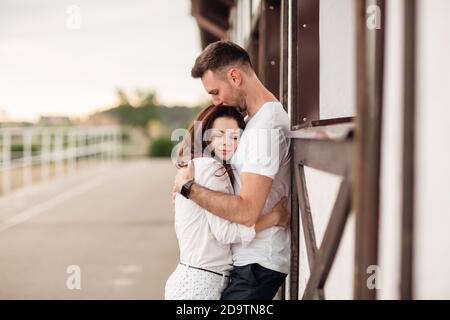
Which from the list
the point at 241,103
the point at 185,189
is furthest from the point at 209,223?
the point at 241,103

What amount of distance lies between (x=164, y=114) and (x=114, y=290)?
30.4 m

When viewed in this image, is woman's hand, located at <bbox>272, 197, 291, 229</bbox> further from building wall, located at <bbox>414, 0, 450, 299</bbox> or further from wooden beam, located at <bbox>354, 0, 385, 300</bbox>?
building wall, located at <bbox>414, 0, 450, 299</bbox>

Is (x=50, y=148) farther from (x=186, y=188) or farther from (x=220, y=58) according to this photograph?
(x=186, y=188)

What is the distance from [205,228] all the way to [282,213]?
1.05 feet

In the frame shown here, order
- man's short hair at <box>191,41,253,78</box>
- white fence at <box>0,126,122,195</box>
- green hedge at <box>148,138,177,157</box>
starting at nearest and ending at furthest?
man's short hair at <box>191,41,253,78</box> < white fence at <box>0,126,122,195</box> < green hedge at <box>148,138,177,157</box>

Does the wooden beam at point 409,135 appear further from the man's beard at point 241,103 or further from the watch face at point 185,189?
the man's beard at point 241,103

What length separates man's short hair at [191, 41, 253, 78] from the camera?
2414mm

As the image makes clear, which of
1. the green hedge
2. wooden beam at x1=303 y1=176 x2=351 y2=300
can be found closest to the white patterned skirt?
wooden beam at x1=303 y1=176 x2=351 y2=300

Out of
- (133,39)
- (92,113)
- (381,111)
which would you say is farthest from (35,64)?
(381,111)

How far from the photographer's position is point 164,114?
3481 centimetres

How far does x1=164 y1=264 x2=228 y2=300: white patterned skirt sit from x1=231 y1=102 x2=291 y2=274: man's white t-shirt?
132 mm

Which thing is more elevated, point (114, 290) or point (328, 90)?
point (328, 90)

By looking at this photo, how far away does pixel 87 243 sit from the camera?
6414mm
